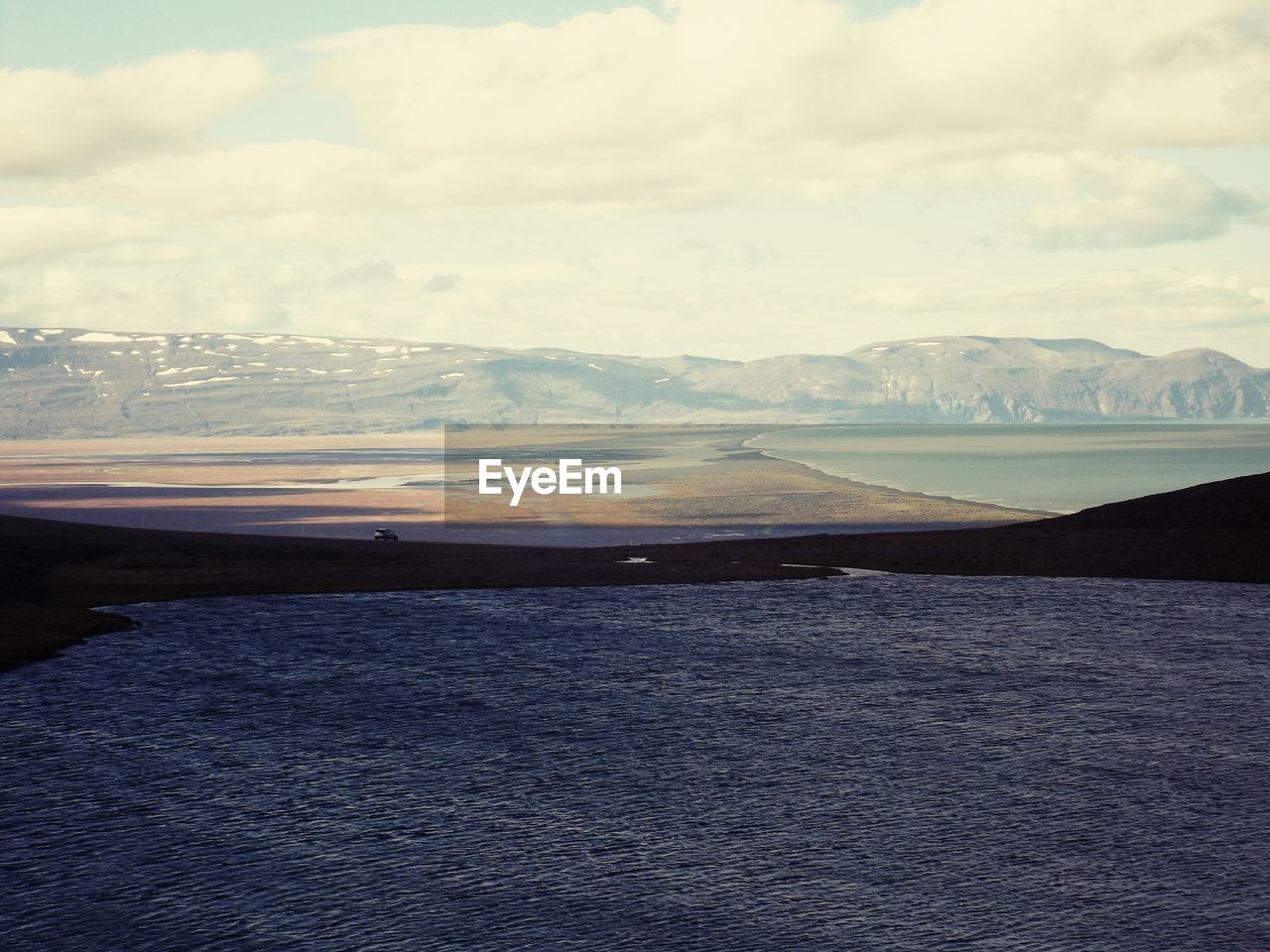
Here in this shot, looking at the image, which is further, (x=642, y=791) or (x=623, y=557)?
(x=623, y=557)

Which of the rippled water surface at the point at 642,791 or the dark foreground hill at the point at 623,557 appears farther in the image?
the dark foreground hill at the point at 623,557

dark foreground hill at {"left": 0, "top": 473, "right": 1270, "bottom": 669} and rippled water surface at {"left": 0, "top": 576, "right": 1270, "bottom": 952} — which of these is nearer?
rippled water surface at {"left": 0, "top": 576, "right": 1270, "bottom": 952}

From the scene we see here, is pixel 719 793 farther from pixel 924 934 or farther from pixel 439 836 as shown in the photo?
pixel 924 934

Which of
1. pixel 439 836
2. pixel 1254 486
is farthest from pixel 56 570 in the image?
pixel 1254 486

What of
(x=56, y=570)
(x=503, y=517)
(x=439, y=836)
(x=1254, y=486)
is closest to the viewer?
(x=439, y=836)
